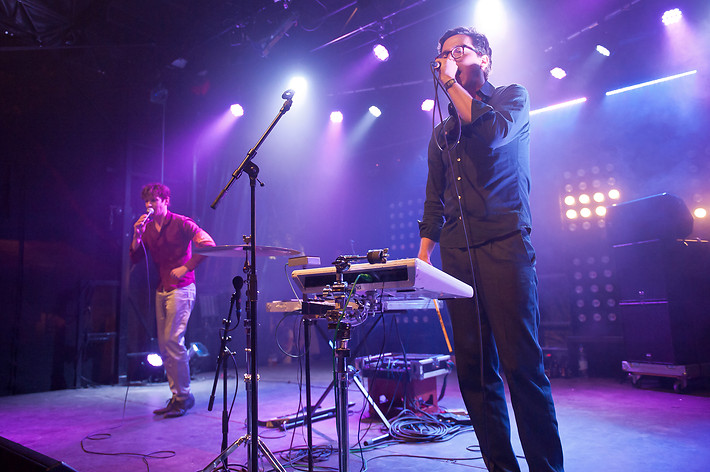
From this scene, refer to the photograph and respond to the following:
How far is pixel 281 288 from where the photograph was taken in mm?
8594

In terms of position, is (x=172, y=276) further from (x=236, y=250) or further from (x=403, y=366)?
(x=403, y=366)

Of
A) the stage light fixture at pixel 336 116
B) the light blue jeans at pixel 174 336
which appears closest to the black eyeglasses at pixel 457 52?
the light blue jeans at pixel 174 336

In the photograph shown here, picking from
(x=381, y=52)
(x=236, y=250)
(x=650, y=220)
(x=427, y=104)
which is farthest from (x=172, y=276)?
(x=427, y=104)

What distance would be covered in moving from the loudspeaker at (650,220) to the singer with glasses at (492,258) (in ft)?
13.0

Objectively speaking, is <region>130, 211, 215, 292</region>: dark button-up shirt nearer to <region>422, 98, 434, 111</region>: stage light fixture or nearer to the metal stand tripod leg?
the metal stand tripod leg

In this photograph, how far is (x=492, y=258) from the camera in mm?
1861

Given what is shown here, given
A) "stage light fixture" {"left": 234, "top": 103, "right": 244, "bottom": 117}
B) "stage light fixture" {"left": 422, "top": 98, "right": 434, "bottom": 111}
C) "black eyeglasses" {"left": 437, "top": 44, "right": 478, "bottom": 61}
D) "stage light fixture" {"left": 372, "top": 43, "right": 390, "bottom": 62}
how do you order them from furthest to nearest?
"stage light fixture" {"left": 422, "top": 98, "right": 434, "bottom": 111} → "stage light fixture" {"left": 234, "top": 103, "right": 244, "bottom": 117} → "stage light fixture" {"left": 372, "top": 43, "right": 390, "bottom": 62} → "black eyeglasses" {"left": 437, "top": 44, "right": 478, "bottom": 61}

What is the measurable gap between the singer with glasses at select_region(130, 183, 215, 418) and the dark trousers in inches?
110

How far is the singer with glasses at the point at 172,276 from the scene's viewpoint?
418cm

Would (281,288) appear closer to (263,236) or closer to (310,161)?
(263,236)

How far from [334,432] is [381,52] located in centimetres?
494

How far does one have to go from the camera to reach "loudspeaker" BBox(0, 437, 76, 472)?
4.15 ft

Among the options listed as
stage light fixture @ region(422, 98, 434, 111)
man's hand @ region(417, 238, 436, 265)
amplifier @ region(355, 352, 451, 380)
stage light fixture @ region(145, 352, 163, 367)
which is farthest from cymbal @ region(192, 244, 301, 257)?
stage light fixture @ region(422, 98, 434, 111)

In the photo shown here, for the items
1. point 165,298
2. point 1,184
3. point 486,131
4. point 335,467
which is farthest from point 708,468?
point 1,184
